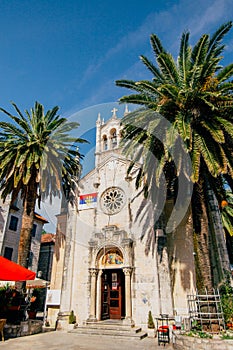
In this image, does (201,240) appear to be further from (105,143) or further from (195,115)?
(105,143)

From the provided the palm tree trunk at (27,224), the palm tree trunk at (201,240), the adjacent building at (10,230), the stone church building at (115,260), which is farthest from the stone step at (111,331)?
the adjacent building at (10,230)

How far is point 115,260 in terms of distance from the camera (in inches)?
674

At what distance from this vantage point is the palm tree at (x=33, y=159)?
615 inches

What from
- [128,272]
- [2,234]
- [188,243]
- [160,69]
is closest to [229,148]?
[160,69]

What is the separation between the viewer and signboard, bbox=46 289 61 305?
58.3 ft

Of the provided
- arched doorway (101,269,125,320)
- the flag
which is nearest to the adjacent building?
the flag

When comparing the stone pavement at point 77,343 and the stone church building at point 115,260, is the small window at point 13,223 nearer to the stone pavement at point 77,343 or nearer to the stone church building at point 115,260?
the stone church building at point 115,260

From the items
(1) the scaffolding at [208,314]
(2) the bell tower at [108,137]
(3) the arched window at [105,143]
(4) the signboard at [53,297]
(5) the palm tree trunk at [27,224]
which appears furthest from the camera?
(3) the arched window at [105,143]

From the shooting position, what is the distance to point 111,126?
2509 centimetres

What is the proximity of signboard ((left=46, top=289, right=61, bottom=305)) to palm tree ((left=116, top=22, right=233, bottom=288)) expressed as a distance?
36.2 feet

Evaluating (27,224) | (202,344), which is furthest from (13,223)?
(202,344)

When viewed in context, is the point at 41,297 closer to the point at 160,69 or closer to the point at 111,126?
the point at 111,126

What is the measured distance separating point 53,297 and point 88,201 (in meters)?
7.55

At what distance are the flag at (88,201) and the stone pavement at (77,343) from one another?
8.92 meters
